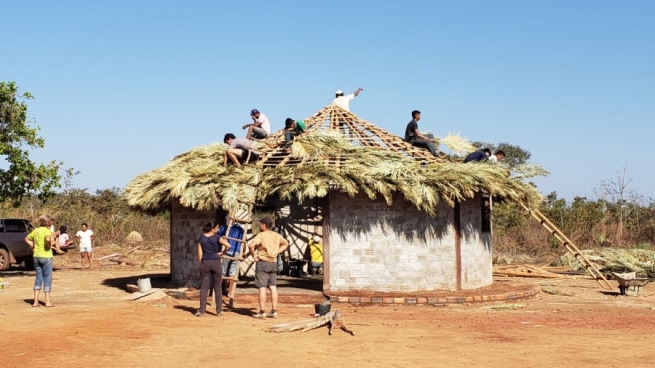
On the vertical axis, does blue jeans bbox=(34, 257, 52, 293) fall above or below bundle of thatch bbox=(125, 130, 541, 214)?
below

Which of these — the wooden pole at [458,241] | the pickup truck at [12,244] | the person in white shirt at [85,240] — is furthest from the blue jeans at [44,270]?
the pickup truck at [12,244]

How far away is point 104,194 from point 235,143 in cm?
2556

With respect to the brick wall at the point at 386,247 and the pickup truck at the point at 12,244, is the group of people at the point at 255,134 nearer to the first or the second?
the brick wall at the point at 386,247

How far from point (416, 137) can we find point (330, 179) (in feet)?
11.8

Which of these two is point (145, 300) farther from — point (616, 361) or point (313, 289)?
point (616, 361)

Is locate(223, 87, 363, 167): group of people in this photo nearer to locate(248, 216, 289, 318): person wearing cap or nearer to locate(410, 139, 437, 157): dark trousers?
locate(410, 139, 437, 157): dark trousers

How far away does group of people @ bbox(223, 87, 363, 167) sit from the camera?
15.9m

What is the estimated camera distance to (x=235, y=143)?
52.2 feet

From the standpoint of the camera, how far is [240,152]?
16.0 m

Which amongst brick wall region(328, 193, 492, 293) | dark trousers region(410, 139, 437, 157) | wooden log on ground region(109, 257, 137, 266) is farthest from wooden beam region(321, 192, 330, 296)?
wooden log on ground region(109, 257, 137, 266)

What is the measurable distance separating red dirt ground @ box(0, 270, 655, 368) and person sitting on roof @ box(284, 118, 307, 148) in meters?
3.89

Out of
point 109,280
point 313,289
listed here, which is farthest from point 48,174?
point 313,289

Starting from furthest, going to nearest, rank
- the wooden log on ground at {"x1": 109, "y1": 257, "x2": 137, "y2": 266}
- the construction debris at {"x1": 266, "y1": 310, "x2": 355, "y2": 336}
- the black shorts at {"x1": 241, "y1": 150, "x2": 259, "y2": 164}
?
the wooden log on ground at {"x1": 109, "y1": 257, "x2": 137, "y2": 266}, the black shorts at {"x1": 241, "y1": 150, "x2": 259, "y2": 164}, the construction debris at {"x1": 266, "y1": 310, "x2": 355, "y2": 336}

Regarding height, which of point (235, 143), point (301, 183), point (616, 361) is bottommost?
point (616, 361)
